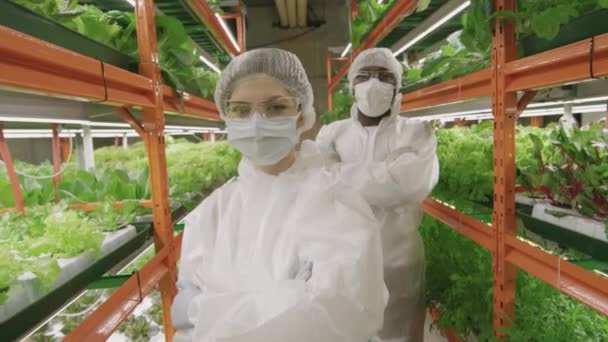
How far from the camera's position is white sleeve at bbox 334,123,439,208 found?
2.74m

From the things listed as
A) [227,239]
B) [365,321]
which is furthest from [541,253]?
[227,239]

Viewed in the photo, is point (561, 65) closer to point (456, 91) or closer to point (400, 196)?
point (456, 91)

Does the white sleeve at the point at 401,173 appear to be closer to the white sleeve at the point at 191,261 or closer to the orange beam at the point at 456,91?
the orange beam at the point at 456,91

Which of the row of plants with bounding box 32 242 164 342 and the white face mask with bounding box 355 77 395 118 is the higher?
the white face mask with bounding box 355 77 395 118

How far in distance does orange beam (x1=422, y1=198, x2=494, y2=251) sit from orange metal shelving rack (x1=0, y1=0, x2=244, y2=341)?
5.52 feet

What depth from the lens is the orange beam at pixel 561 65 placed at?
126 centimetres

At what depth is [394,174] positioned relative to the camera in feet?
9.01

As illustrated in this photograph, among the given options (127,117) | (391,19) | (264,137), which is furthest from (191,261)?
(391,19)

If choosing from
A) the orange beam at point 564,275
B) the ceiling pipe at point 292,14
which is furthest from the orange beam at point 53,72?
the ceiling pipe at point 292,14

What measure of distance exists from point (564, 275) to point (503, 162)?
57cm

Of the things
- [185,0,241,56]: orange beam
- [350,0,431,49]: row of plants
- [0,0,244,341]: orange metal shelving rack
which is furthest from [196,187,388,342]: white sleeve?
[350,0,431,49]: row of plants

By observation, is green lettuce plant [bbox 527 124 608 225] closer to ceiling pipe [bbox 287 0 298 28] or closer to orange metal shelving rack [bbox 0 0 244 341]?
orange metal shelving rack [bbox 0 0 244 341]

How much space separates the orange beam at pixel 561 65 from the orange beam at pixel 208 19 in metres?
2.02

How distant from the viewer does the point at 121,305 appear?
1.63m
